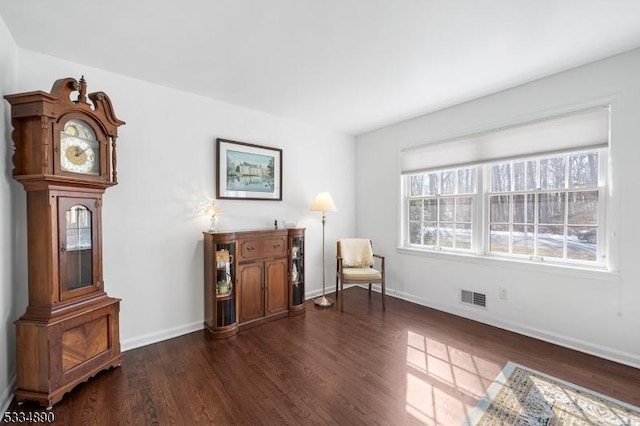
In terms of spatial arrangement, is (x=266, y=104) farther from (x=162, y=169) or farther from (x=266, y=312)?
(x=266, y=312)

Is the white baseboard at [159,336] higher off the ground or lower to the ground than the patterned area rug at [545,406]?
higher

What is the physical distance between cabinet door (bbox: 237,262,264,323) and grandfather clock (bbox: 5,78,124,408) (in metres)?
1.18

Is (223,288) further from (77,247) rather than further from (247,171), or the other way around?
(247,171)

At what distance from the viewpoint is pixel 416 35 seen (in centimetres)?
205

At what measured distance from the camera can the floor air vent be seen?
3.23m

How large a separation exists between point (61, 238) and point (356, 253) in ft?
10.6

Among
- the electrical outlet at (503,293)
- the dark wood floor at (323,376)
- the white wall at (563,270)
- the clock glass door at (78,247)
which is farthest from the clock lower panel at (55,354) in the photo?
the electrical outlet at (503,293)

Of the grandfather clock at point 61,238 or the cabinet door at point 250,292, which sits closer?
the grandfather clock at point 61,238

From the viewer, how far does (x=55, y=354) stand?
6.11 feet

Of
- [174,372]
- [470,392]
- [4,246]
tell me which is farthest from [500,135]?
[4,246]

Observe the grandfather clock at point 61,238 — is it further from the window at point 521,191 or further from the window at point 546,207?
the window at point 546,207

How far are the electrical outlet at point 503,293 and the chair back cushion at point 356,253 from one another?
161 centimetres

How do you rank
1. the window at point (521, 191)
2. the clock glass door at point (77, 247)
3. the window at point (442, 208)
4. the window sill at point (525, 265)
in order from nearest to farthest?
the clock glass door at point (77, 247), the window sill at point (525, 265), the window at point (521, 191), the window at point (442, 208)

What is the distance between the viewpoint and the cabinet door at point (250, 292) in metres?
3.07
